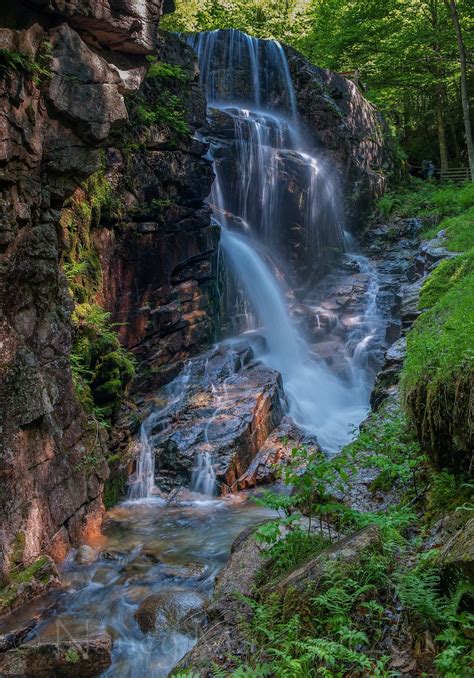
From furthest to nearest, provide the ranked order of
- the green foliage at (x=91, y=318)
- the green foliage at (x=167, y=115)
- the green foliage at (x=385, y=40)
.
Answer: the green foliage at (x=385, y=40)
the green foliage at (x=167, y=115)
the green foliage at (x=91, y=318)

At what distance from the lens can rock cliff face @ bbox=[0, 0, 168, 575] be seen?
635 cm

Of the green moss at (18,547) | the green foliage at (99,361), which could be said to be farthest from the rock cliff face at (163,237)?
the green moss at (18,547)

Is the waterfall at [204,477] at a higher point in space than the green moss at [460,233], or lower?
lower

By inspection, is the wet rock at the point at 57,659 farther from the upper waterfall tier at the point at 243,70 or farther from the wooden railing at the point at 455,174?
the wooden railing at the point at 455,174

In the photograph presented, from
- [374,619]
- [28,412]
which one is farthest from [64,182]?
[374,619]

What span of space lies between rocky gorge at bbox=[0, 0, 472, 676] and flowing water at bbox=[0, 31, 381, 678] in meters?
0.05

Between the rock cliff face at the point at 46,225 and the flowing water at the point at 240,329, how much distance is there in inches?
36.9

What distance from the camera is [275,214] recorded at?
17.3m

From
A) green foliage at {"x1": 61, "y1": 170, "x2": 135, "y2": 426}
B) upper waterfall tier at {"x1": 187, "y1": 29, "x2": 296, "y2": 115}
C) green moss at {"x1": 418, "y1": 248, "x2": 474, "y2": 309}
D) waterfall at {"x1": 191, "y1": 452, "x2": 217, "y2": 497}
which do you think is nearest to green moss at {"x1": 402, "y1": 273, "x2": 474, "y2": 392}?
green moss at {"x1": 418, "y1": 248, "x2": 474, "y2": 309}

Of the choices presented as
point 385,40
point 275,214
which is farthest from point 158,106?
point 385,40

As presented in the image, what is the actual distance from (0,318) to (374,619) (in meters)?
5.51

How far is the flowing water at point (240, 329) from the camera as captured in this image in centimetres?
587

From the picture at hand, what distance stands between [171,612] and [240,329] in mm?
9917

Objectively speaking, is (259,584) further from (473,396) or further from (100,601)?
(100,601)
